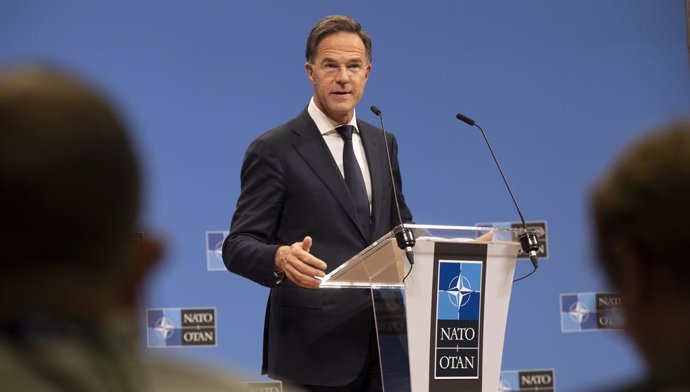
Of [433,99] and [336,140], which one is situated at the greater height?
[433,99]

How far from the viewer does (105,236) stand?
84cm

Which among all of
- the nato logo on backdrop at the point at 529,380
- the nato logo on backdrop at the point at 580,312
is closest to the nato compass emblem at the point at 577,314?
the nato logo on backdrop at the point at 580,312

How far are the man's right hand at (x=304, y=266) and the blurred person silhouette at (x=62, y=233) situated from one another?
2259 mm

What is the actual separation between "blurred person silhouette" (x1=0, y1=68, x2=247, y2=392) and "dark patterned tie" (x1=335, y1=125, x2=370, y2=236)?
274 cm

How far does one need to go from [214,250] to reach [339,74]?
7.01 feet

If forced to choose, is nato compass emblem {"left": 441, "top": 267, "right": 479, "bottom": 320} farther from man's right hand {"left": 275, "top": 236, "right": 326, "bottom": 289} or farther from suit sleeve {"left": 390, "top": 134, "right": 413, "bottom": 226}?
suit sleeve {"left": 390, "top": 134, "right": 413, "bottom": 226}

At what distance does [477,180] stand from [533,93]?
2.02ft

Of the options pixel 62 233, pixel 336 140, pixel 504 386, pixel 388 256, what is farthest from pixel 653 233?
pixel 504 386

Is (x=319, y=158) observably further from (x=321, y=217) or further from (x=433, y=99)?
(x=433, y=99)

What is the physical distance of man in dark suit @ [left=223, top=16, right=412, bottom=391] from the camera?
341 centimetres

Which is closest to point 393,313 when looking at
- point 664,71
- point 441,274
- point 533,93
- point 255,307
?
point 441,274

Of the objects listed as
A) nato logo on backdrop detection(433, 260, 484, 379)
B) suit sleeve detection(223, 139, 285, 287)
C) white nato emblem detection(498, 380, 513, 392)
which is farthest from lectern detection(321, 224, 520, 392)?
white nato emblem detection(498, 380, 513, 392)

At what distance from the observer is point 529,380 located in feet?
18.7

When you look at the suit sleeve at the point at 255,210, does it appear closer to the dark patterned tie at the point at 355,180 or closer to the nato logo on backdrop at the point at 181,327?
the dark patterned tie at the point at 355,180
